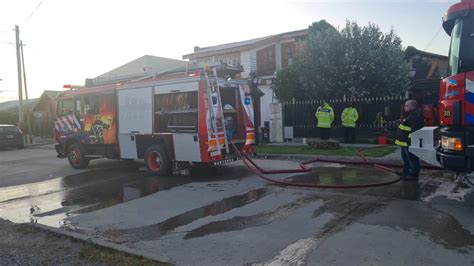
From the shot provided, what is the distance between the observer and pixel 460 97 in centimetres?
543

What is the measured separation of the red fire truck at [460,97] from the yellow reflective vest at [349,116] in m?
9.44

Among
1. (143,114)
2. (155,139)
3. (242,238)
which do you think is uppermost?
(143,114)

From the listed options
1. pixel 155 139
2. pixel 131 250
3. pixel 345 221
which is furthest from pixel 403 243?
pixel 155 139

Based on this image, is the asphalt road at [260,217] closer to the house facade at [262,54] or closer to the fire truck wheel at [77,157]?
the fire truck wheel at [77,157]

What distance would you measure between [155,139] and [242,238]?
19.2 feet

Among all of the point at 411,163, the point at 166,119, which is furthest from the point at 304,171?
the point at 166,119

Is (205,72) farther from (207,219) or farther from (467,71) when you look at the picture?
(467,71)

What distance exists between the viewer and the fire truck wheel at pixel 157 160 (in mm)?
9953

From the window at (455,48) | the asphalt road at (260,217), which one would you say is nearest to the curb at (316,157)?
the asphalt road at (260,217)

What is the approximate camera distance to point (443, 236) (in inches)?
187

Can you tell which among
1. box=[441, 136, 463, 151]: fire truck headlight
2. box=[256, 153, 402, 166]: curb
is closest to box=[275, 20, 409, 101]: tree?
box=[256, 153, 402, 166]: curb

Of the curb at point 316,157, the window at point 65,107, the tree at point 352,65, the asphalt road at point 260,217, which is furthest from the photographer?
the tree at point 352,65

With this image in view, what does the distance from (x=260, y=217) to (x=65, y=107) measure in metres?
9.23

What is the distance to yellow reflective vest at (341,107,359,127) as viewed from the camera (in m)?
15.2
